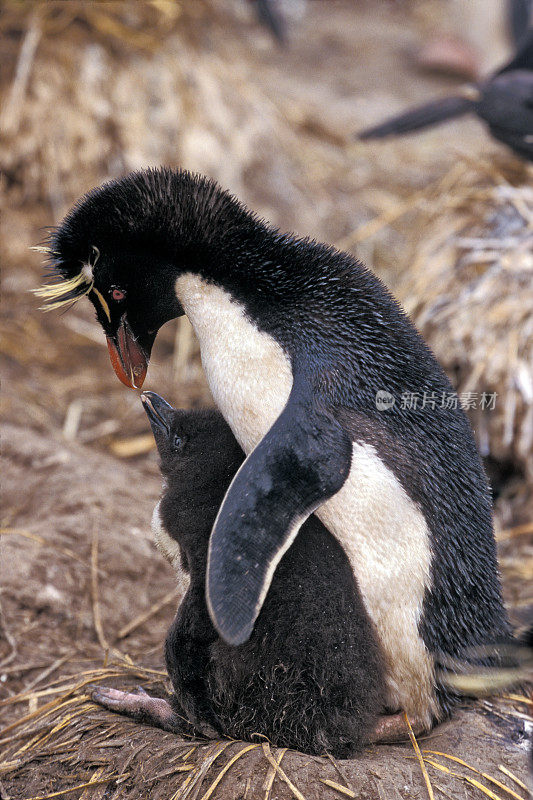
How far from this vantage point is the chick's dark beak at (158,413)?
4.54 feet

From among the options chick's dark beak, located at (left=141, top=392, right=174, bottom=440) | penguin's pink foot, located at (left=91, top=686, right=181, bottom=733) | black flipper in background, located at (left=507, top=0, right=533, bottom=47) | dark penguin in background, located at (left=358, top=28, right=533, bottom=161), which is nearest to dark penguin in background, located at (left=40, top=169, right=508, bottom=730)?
chick's dark beak, located at (left=141, top=392, right=174, bottom=440)

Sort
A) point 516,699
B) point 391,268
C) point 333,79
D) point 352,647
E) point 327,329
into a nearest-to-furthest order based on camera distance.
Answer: point 352,647 → point 327,329 → point 516,699 → point 391,268 → point 333,79

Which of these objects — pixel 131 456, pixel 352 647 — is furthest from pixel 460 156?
pixel 352 647

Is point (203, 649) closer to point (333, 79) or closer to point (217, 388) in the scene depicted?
point (217, 388)

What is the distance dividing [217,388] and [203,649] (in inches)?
16.8

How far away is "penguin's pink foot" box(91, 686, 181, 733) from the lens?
1273mm

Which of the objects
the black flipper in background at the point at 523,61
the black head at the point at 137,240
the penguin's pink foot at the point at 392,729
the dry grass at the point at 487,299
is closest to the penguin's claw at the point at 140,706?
the penguin's pink foot at the point at 392,729

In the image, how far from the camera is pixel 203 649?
3.96 feet

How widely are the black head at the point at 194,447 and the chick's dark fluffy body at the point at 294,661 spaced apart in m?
0.11

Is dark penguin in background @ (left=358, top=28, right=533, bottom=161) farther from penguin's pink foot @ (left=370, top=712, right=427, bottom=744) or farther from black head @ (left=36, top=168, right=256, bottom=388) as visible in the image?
penguin's pink foot @ (left=370, top=712, right=427, bottom=744)

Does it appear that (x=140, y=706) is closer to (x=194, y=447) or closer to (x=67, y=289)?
(x=194, y=447)

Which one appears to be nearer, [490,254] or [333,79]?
[490,254]

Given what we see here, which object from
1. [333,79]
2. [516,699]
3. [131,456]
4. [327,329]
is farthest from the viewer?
A: [333,79]

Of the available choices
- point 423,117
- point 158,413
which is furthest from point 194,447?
point 423,117
